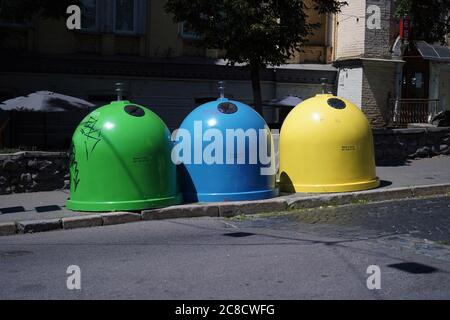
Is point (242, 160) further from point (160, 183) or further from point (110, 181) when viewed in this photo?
point (110, 181)

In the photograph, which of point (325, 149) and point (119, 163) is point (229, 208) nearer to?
point (119, 163)

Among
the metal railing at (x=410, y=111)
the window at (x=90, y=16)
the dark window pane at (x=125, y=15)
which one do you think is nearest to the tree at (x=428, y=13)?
the metal railing at (x=410, y=111)

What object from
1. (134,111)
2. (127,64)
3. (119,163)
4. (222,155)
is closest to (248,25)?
(222,155)

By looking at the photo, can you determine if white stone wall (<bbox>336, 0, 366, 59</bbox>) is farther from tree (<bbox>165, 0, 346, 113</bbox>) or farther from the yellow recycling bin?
the yellow recycling bin

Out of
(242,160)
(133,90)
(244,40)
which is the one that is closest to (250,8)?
(244,40)

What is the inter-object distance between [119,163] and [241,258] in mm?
3099

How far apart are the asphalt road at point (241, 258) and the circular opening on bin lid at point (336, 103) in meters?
2.43

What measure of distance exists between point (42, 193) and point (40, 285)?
5553 mm

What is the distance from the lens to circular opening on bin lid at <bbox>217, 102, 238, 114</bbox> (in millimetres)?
9922

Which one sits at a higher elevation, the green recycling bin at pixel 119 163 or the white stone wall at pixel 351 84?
the white stone wall at pixel 351 84

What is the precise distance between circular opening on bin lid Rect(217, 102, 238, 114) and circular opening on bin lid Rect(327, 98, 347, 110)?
6.64 feet

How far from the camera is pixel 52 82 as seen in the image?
60.1 feet

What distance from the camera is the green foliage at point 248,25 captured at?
13289 mm

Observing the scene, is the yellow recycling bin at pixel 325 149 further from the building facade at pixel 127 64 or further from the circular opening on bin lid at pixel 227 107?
the building facade at pixel 127 64
